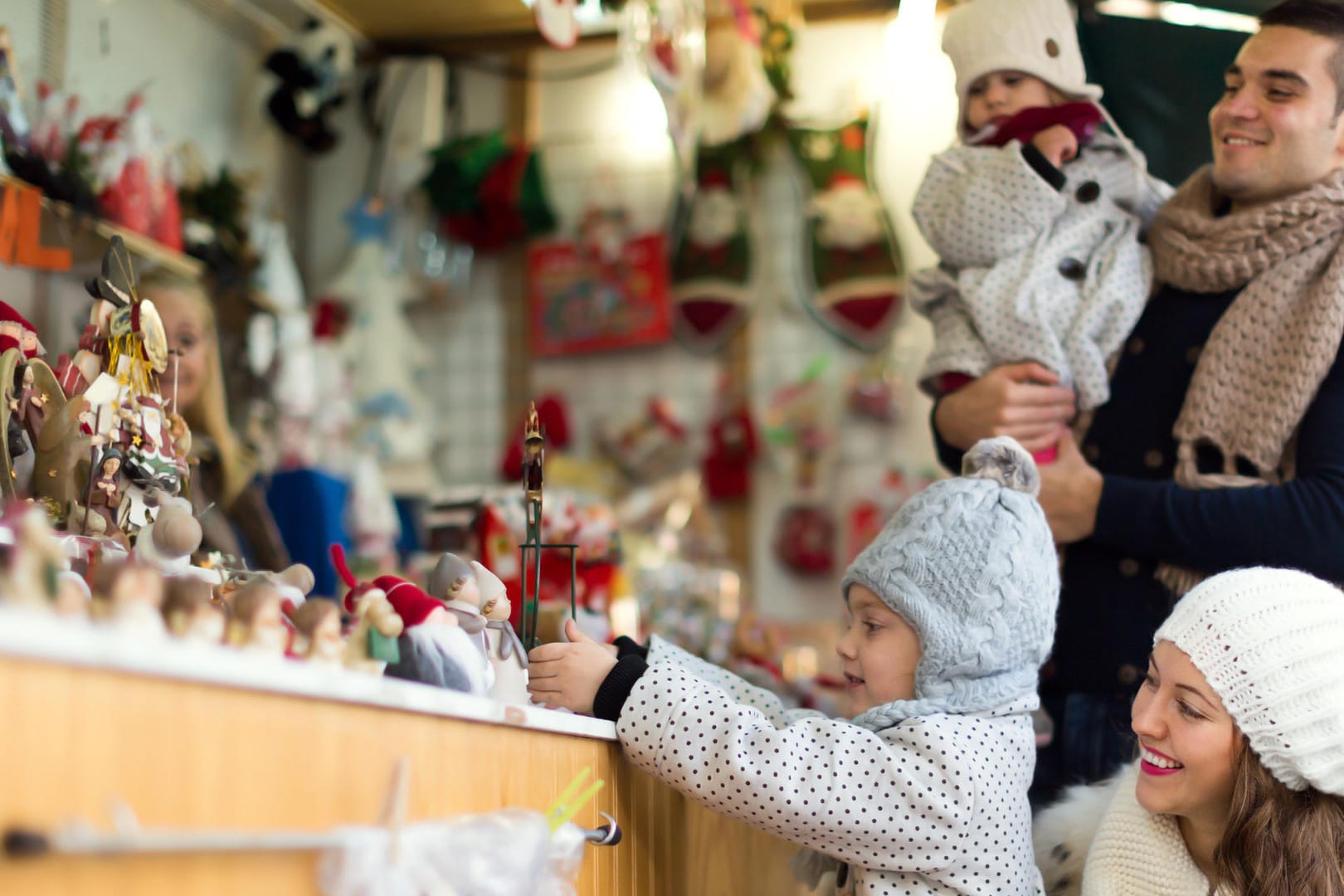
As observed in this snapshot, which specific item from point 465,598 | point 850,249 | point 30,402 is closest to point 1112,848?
point 465,598

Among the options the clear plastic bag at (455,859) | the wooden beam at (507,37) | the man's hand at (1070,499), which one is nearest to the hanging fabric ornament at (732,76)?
the wooden beam at (507,37)

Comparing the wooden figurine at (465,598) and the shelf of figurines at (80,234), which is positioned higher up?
the shelf of figurines at (80,234)

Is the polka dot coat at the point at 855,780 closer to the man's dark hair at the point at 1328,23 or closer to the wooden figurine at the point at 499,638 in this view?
the wooden figurine at the point at 499,638

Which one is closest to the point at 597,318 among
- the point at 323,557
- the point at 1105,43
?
the point at 323,557

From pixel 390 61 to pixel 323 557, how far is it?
232cm

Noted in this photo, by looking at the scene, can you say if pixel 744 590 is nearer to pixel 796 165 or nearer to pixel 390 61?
pixel 796 165

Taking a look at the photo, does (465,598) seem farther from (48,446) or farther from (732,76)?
(732,76)

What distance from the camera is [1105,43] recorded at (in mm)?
3053

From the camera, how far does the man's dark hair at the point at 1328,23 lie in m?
1.87

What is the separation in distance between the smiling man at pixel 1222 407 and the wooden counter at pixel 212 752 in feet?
3.26

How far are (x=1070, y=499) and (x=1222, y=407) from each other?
0.24m

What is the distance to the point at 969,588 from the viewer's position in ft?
5.16

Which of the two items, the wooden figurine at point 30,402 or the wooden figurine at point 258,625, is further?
the wooden figurine at point 30,402

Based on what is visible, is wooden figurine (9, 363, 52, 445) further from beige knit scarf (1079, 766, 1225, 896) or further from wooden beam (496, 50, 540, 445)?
wooden beam (496, 50, 540, 445)
